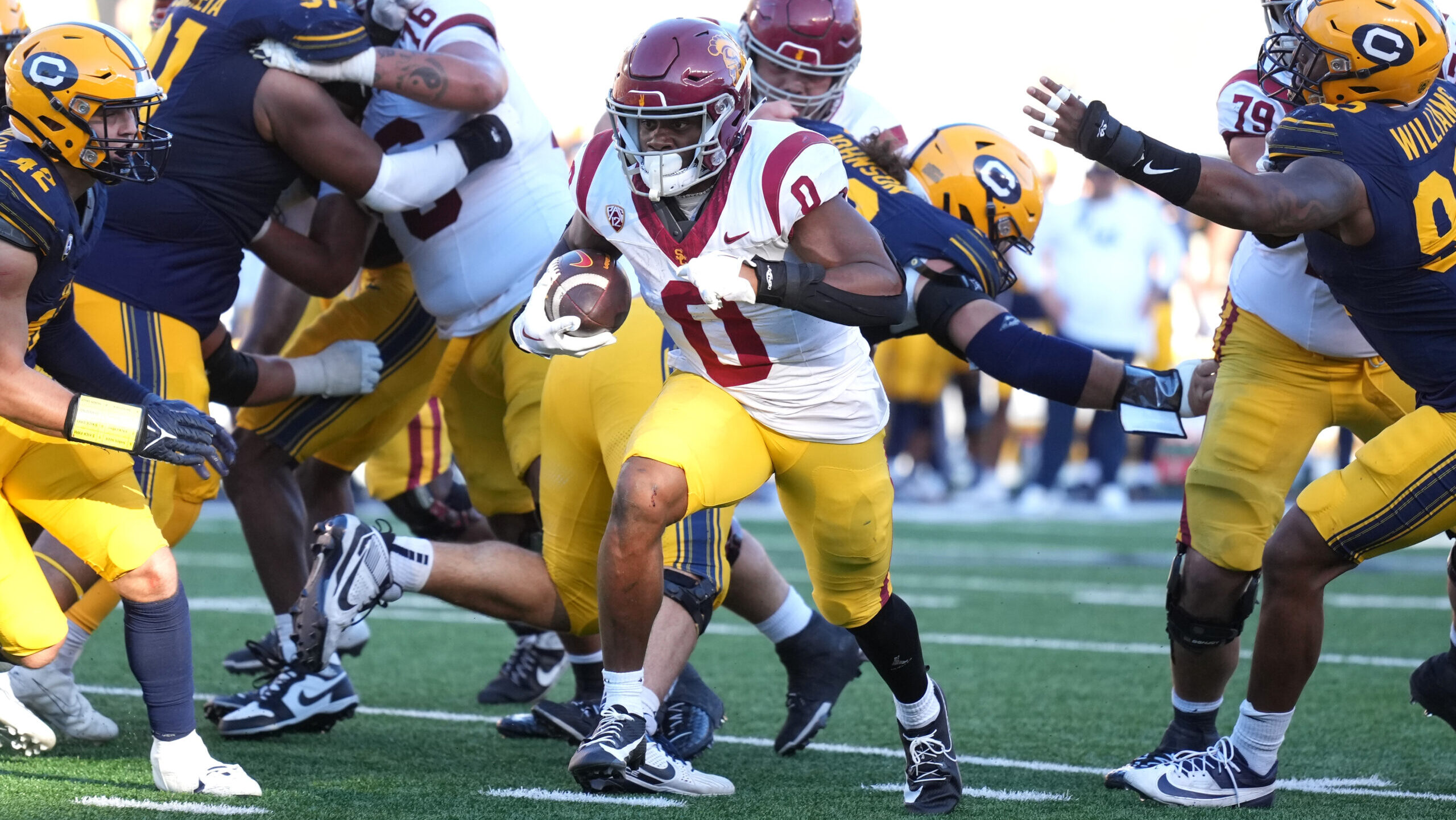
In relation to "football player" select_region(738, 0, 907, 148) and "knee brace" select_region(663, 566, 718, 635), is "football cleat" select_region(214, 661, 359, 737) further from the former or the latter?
"football player" select_region(738, 0, 907, 148)

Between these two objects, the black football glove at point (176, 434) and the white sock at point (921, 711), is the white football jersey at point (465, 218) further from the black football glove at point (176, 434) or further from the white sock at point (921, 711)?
the white sock at point (921, 711)

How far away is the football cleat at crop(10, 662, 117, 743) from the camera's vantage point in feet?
12.4

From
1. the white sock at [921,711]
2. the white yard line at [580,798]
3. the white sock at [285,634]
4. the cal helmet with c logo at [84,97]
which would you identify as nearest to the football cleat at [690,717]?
the white yard line at [580,798]

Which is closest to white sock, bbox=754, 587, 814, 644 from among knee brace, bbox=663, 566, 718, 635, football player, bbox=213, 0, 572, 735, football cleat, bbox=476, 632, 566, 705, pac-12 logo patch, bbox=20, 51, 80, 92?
knee brace, bbox=663, 566, 718, 635

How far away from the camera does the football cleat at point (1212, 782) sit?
343 centimetres

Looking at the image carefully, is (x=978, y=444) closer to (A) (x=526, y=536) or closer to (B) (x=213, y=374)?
(A) (x=526, y=536)

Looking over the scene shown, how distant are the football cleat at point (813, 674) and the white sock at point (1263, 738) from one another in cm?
105

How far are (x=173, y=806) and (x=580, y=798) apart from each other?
31.8 inches

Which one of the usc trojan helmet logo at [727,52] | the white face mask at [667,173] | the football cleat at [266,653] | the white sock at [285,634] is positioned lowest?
the football cleat at [266,653]

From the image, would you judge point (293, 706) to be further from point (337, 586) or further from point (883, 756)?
point (883, 756)

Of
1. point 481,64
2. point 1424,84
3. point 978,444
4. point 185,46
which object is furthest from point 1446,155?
point 978,444

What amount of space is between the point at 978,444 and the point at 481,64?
807cm

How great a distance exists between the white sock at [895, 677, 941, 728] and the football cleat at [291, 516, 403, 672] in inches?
45.8

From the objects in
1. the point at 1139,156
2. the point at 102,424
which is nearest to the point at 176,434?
the point at 102,424
